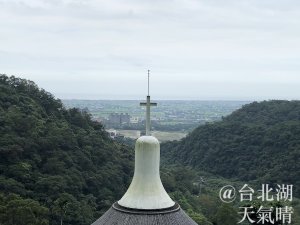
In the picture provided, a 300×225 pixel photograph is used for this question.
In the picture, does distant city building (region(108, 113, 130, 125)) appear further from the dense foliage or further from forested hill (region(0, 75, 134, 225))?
forested hill (region(0, 75, 134, 225))

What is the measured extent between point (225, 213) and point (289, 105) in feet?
142

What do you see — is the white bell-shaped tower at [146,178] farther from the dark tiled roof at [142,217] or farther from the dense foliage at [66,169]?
the dense foliage at [66,169]

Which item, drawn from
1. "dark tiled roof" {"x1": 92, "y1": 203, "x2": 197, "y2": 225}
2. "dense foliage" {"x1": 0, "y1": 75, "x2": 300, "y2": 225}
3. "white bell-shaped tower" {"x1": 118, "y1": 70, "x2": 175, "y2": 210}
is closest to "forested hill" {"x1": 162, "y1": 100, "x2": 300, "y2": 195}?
"dense foliage" {"x1": 0, "y1": 75, "x2": 300, "y2": 225}

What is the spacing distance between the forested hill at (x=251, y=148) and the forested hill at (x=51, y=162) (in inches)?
566

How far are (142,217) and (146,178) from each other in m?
0.59

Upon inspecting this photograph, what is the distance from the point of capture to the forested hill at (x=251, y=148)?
4541cm

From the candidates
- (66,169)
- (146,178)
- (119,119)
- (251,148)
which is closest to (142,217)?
(146,178)

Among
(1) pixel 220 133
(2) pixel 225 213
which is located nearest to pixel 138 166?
(2) pixel 225 213

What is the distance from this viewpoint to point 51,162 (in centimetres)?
3144

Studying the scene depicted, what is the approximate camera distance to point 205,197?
38156 mm

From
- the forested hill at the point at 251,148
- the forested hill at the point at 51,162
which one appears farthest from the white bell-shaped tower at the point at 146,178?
the forested hill at the point at 251,148

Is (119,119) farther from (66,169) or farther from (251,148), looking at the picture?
(66,169)

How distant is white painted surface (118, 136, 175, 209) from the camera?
23.5 ft

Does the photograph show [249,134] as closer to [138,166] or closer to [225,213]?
[225,213]
